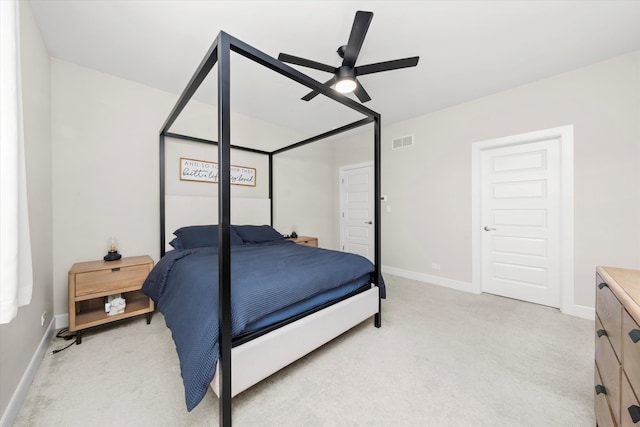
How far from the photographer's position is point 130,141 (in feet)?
8.63

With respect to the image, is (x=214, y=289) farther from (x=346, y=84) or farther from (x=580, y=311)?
(x=580, y=311)

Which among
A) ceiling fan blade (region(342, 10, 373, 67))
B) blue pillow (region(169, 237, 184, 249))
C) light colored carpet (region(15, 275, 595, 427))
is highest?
ceiling fan blade (region(342, 10, 373, 67))

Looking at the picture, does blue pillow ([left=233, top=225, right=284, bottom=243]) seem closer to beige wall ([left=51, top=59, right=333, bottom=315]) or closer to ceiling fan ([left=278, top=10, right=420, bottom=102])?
beige wall ([left=51, top=59, right=333, bottom=315])

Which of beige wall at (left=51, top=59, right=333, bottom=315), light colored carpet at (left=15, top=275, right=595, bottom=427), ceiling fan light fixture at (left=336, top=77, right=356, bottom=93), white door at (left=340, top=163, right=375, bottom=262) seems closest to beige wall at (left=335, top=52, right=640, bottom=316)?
white door at (left=340, top=163, right=375, bottom=262)

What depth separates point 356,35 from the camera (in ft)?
5.43

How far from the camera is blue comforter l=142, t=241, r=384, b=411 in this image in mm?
1215

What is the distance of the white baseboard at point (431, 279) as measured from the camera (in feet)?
10.9

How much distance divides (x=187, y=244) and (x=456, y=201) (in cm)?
356

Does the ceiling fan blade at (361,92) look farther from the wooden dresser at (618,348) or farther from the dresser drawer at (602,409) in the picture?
the dresser drawer at (602,409)

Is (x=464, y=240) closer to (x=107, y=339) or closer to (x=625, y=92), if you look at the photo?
(x=625, y=92)

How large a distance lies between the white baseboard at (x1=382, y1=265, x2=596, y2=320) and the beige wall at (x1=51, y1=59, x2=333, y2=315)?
322 cm

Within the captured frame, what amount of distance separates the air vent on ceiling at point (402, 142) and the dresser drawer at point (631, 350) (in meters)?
3.40

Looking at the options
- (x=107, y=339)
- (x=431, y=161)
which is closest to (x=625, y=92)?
(x=431, y=161)

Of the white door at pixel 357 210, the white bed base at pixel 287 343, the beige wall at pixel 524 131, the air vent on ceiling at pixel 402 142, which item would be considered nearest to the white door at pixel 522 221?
the beige wall at pixel 524 131
